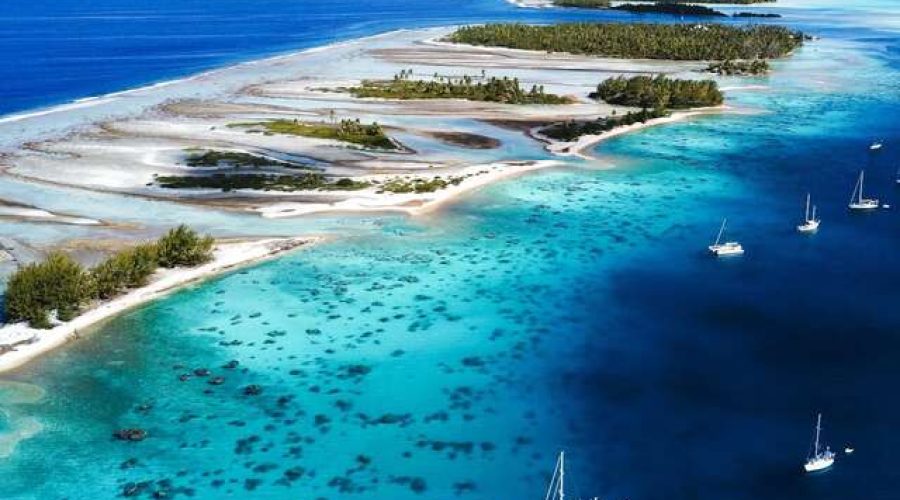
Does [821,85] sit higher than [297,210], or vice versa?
[821,85]

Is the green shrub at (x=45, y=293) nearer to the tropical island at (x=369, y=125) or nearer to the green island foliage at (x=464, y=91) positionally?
the tropical island at (x=369, y=125)

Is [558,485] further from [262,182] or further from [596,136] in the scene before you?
[596,136]

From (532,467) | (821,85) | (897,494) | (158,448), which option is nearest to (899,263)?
(897,494)

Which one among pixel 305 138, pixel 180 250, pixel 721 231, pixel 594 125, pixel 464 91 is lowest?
pixel 721 231

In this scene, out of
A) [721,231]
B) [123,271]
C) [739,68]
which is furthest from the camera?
[739,68]

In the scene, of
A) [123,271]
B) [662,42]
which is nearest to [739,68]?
[662,42]

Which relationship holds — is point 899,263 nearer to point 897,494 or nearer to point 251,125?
point 897,494

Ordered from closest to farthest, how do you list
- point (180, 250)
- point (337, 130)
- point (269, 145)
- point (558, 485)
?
1. point (558, 485)
2. point (180, 250)
3. point (269, 145)
4. point (337, 130)
